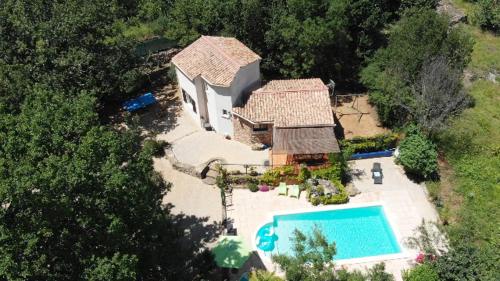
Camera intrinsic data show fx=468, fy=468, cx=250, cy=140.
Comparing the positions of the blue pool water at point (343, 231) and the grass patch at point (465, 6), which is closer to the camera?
the blue pool water at point (343, 231)

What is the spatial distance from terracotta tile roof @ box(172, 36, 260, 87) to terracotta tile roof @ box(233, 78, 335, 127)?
116 inches

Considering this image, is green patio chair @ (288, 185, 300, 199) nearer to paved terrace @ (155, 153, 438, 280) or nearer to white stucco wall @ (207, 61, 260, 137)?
paved terrace @ (155, 153, 438, 280)

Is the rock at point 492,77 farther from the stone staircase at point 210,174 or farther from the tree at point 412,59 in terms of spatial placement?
the stone staircase at point 210,174

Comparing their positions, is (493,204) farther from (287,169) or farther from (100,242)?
(100,242)

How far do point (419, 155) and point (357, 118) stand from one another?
375 inches

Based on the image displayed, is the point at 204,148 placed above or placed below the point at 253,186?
above

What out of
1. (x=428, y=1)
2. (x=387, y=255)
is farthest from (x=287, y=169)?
(x=428, y=1)

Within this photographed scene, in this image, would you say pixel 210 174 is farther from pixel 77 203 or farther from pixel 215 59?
pixel 77 203

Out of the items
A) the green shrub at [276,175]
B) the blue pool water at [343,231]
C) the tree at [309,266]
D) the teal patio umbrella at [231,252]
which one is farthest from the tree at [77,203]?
the green shrub at [276,175]

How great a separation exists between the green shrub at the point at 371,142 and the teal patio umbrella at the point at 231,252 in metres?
13.7

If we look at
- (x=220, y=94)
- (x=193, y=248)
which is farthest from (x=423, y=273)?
(x=220, y=94)

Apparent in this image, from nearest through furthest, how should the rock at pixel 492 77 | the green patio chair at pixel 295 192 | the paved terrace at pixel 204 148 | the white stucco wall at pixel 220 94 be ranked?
the green patio chair at pixel 295 192 < the white stucco wall at pixel 220 94 < the paved terrace at pixel 204 148 < the rock at pixel 492 77

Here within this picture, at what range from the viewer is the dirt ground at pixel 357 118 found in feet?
143

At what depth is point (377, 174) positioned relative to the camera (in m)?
38.0
